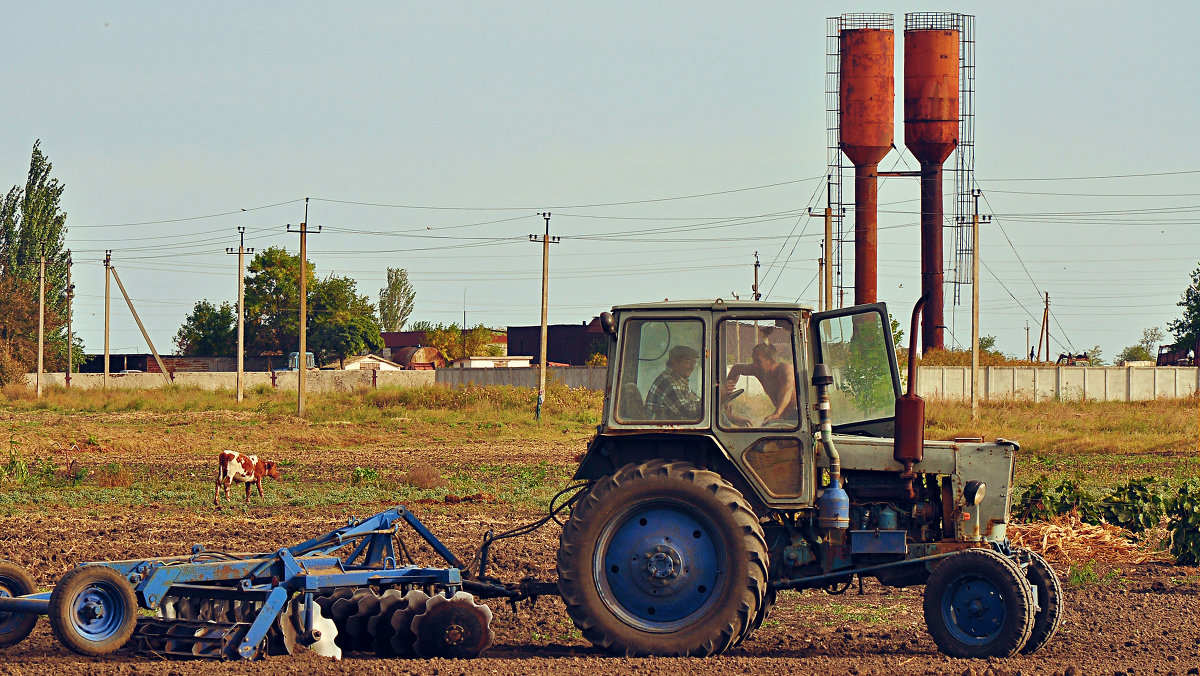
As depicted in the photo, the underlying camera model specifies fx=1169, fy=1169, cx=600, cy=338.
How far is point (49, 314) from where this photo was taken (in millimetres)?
70062

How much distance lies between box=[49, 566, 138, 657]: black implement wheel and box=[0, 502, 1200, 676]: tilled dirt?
150 millimetres

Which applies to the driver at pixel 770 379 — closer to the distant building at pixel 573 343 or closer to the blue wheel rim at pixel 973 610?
the blue wheel rim at pixel 973 610

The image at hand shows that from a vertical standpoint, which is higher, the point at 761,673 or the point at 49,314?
the point at 49,314

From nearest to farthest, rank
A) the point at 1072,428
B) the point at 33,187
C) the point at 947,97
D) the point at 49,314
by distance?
the point at 1072,428 → the point at 947,97 → the point at 49,314 → the point at 33,187

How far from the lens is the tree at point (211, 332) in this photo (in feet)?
309

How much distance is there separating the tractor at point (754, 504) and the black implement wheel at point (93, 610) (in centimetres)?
282

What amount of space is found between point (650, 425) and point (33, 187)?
7784cm

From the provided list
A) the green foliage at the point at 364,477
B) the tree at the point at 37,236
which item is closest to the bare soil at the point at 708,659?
the green foliage at the point at 364,477

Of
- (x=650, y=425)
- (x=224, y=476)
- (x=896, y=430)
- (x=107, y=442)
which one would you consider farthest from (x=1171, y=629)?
(x=107, y=442)

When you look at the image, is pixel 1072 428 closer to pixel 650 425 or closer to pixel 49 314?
pixel 650 425

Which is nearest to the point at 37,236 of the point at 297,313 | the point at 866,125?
the point at 297,313

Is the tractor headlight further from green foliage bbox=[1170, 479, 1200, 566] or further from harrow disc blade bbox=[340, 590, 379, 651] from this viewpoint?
green foliage bbox=[1170, 479, 1200, 566]

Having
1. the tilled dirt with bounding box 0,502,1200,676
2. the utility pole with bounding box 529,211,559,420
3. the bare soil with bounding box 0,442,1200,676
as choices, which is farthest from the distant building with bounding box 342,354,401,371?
the tilled dirt with bounding box 0,502,1200,676

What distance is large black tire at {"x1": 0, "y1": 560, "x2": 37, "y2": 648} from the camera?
795 centimetres
